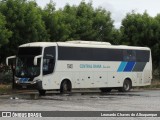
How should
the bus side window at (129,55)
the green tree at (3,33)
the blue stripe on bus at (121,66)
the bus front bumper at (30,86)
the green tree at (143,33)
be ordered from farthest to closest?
the green tree at (143,33)
the bus side window at (129,55)
the blue stripe on bus at (121,66)
the green tree at (3,33)
the bus front bumper at (30,86)

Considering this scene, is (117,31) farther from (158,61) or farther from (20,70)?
(20,70)

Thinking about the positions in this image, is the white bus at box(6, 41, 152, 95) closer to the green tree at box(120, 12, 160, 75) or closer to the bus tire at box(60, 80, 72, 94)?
the bus tire at box(60, 80, 72, 94)

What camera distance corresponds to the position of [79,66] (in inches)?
1203

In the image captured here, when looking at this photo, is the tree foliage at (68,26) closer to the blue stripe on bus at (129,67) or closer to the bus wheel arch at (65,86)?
the bus wheel arch at (65,86)

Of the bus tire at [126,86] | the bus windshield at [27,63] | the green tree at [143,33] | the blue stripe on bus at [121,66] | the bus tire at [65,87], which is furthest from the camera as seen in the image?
the green tree at [143,33]

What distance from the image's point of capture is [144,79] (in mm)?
36156

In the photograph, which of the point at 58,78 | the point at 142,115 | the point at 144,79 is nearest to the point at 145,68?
the point at 144,79

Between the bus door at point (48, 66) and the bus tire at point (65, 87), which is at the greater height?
the bus door at point (48, 66)

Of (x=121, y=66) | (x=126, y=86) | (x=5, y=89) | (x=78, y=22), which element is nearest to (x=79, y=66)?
(x=121, y=66)

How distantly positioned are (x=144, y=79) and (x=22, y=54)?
11422 mm

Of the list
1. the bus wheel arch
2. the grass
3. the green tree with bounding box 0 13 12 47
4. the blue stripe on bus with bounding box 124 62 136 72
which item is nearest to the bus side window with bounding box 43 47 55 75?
the bus wheel arch

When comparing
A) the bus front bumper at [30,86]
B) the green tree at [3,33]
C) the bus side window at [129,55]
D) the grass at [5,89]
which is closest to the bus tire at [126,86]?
the bus side window at [129,55]

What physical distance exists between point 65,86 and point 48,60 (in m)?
2.21

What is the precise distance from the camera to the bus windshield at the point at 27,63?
28109 mm
